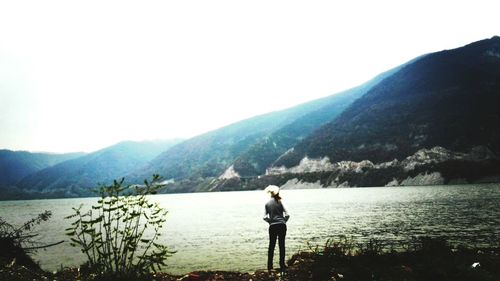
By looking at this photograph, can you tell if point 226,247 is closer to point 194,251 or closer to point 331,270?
point 194,251

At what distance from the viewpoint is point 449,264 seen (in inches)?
483

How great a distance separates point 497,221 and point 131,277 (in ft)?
152

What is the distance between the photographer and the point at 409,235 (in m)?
37.1

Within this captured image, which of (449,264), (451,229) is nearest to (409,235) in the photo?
(451,229)

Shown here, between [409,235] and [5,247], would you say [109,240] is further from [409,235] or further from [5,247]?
[409,235]

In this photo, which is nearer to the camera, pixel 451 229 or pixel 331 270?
pixel 331 270

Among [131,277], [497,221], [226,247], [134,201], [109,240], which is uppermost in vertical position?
[134,201]

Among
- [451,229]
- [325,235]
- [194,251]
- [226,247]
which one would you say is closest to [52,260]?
[194,251]

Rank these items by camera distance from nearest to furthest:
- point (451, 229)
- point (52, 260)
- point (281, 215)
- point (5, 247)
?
point (281, 215), point (5, 247), point (52, 260), point (451, 229)

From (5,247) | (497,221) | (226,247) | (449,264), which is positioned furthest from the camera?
(497,221)

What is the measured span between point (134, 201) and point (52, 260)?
27.6m

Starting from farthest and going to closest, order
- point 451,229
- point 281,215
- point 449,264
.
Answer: point 451,229 < point 281,215 < point 449,264

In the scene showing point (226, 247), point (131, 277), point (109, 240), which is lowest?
point (226, 247)

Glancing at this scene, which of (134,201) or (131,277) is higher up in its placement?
(134,201)
